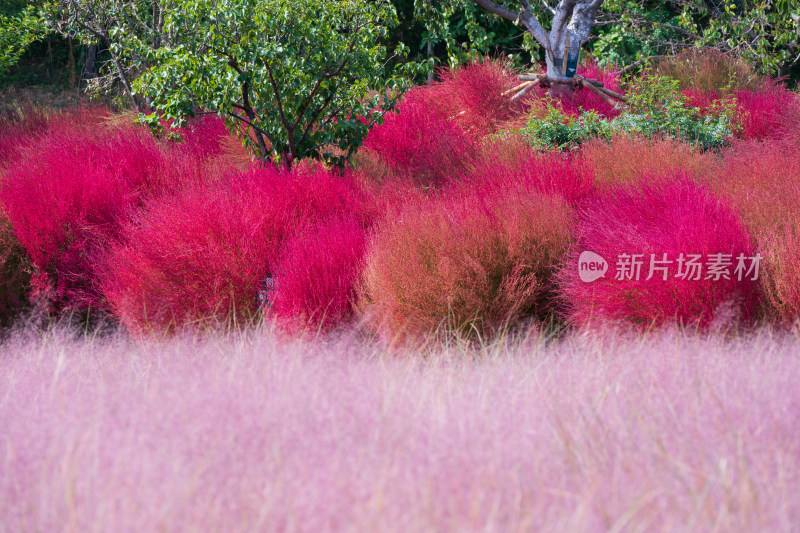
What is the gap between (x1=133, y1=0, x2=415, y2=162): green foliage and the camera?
5.28 meters

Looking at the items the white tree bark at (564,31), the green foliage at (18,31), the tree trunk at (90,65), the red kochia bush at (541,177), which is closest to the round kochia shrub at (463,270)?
the red kochia bush at (541,177)

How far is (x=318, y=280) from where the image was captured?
146 inches

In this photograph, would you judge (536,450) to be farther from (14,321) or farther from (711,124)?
(711,124)

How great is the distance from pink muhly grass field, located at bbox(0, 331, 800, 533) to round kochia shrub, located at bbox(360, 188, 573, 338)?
2.66 feet

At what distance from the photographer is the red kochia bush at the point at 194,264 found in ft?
12.9

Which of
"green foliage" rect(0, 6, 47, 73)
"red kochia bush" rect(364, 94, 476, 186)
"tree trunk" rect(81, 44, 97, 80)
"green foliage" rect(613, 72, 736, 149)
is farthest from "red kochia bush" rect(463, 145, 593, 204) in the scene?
"tree trunk" rect(81, 44, 97, 80)

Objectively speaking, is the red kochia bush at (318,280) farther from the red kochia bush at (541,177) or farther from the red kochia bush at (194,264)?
the red kochia bush at (541,177)

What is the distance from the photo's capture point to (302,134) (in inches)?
237

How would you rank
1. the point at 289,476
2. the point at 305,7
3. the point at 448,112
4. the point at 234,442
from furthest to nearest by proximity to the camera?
the point at 448,112, the point at 305,7, the point at 234,442, the point at 289,476

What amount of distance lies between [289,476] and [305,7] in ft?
14.5

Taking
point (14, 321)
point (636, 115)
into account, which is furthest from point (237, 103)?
point (636, 115)

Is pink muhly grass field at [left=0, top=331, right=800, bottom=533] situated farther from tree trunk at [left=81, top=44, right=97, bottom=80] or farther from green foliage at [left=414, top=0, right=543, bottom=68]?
tree trunk at [left=81, top=44, right=97, bottom=80]

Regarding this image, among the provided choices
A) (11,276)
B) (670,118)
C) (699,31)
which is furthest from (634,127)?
(699,31)

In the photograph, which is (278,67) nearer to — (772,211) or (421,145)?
(421,145)
